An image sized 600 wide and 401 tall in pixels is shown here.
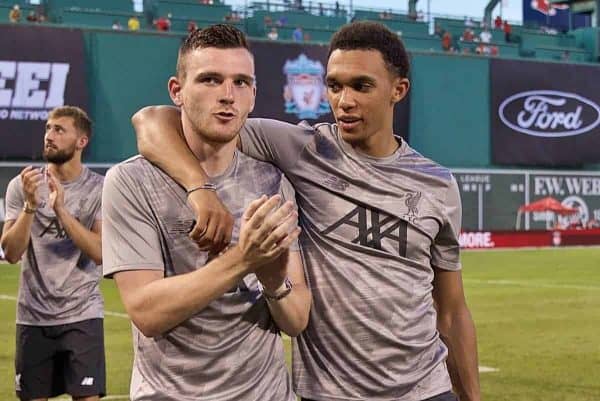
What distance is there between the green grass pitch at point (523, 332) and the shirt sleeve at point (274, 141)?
640 centimetres

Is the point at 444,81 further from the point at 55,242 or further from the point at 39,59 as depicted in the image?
the point at 55,242

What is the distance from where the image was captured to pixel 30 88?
32.2 m

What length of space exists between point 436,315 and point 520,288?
17543 mm

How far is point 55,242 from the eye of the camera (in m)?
7.68

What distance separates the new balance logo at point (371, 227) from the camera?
4176 millimetres

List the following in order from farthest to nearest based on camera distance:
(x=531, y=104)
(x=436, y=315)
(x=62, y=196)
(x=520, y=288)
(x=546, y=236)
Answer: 1. (x=531, y=104)
2. (x=546, y=236)
3. (x=520, y=288)
4. (x=62, y=196)
5. (x=436, y=315)

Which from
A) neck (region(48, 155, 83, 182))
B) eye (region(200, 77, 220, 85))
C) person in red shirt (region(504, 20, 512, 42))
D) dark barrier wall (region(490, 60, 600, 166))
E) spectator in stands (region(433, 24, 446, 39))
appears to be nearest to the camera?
eye (region(200, 77, 220, 85))

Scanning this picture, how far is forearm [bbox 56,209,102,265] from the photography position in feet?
23.5

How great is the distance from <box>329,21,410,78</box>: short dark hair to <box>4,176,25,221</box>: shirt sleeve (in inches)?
157

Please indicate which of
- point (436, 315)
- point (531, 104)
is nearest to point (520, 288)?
point (436, 315)

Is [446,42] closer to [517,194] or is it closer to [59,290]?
[517,194]

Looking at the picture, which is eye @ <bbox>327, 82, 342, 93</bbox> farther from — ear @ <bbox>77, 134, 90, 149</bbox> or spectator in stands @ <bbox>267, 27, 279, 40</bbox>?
spectator in stands @ <bbox>267, 27, 279, 40</bbox>

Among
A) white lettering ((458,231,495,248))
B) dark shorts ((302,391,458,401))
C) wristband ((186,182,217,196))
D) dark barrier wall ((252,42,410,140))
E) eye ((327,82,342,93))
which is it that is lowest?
white lettering ((458,231,495,248))

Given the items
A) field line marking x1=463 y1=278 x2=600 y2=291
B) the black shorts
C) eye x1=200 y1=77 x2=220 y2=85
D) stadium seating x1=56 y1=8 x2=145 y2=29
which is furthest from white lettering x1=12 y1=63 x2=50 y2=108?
eye x1=200 y1=77 x2=220 y2=85
